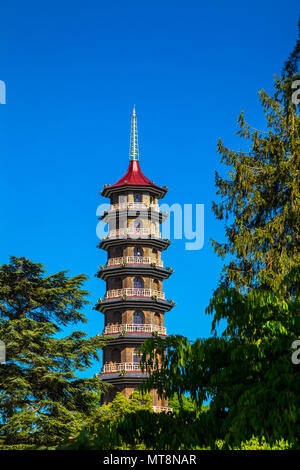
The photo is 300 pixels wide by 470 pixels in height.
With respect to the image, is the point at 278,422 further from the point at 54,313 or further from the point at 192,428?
the point at 54,313

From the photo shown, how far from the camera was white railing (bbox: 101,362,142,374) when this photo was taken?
4425cm

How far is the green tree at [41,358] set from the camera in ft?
80.2

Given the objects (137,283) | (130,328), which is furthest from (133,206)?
(130,328)

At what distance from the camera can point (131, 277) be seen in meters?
47.9

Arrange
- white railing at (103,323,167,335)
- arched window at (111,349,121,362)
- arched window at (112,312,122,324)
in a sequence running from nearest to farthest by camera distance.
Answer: white railing at (103,323,167,335)
arched window at (111,349,121,362)
arched window at (112,312,122,324)

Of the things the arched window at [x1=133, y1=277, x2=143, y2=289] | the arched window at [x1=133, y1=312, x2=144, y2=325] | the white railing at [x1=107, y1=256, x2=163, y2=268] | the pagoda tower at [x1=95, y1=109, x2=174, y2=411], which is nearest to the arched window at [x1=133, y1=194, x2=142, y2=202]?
the pagoda tower at [x1=95, y1=109, x2=174, y2=411]

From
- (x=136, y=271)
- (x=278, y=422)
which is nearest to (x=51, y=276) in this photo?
(x=136, y=271)

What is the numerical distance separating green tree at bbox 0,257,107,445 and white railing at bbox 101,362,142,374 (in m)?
16.0

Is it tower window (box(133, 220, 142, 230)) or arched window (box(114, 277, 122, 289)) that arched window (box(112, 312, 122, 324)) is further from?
tower window (box(133, 220, 142, 230))

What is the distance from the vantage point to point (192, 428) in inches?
341

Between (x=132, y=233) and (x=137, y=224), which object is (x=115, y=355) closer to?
(x=132, y=233)

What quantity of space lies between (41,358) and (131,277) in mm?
22273

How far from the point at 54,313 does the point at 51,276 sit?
1.81 meters

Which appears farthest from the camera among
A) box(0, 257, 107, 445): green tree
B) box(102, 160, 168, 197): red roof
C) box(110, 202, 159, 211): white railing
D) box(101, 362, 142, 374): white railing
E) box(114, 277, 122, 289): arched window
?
box(102, 160, 168, 197): red roof
